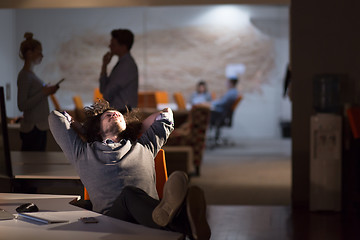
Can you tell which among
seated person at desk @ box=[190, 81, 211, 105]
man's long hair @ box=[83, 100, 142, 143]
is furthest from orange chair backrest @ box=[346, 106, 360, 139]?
seated person at desk @ box=[190, 81, 211, 105]

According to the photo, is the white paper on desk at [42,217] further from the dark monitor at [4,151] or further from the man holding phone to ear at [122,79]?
the man holding phone to ear at [122,79]

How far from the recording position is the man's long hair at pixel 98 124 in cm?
328

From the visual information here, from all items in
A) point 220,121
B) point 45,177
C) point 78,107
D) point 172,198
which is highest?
point 78,107

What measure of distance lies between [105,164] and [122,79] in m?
2.81

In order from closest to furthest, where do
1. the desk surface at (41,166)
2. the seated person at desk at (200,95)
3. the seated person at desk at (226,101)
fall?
the desk surface at (41,166)
the seated person at desk at (200,95)
the seated person at desk at (226,101)

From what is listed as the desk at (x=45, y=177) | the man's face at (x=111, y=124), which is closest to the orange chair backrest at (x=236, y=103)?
the desk at (x=45, y=177)

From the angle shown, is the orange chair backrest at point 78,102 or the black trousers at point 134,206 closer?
the black trousers at point 134,206

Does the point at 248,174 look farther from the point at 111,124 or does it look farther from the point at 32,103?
the point at 111,124

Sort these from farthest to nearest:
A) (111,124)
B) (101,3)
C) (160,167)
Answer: (101,3) → (160,167) → (111,124)

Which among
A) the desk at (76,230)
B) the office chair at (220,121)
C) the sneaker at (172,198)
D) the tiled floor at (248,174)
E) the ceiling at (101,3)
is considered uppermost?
the ceiling at (101,3)

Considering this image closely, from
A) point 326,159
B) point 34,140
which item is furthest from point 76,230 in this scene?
point 326,159

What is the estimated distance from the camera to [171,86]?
8961 mm

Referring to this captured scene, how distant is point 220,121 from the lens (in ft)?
37.8

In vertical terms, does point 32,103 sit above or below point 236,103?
above
